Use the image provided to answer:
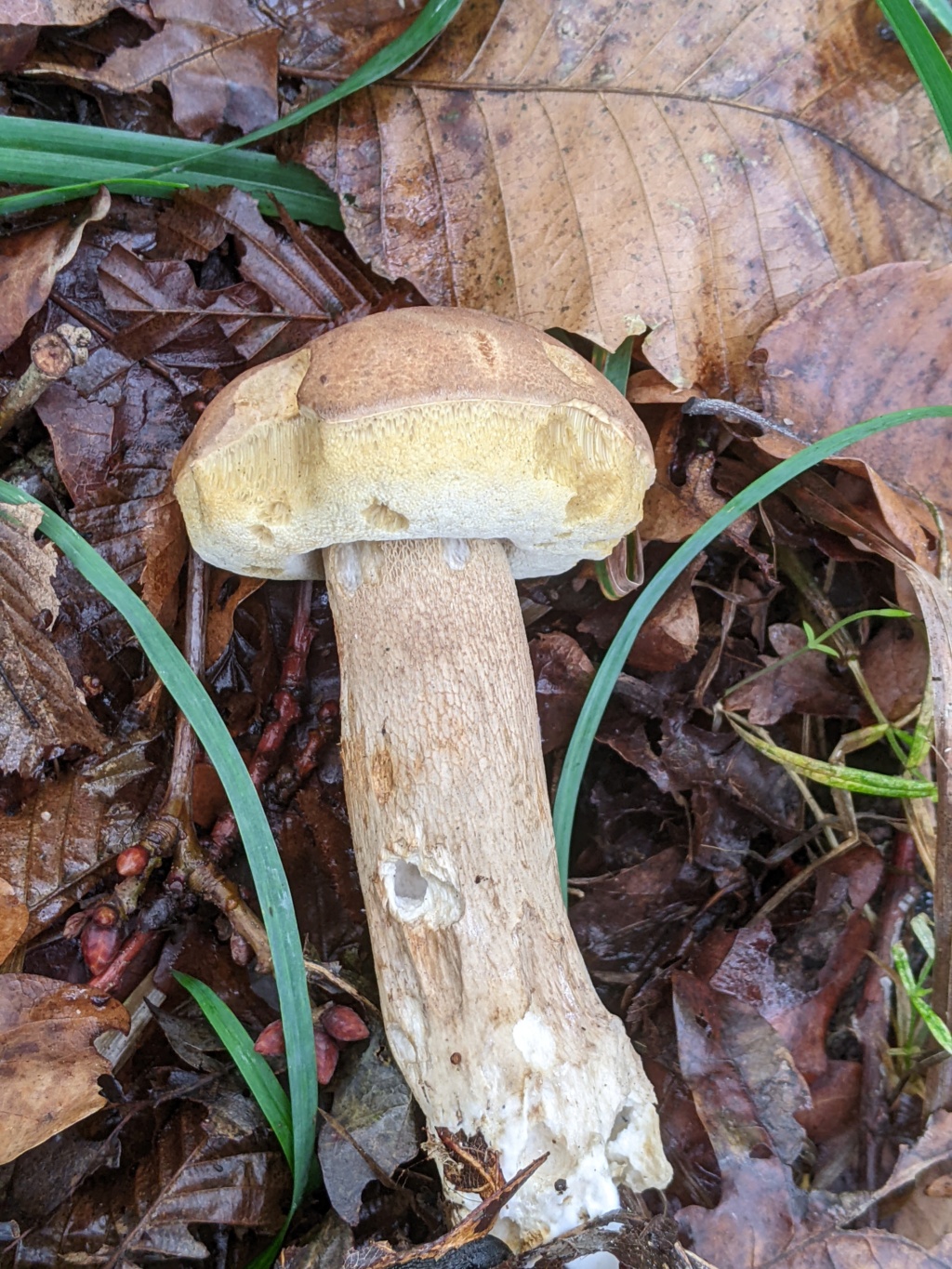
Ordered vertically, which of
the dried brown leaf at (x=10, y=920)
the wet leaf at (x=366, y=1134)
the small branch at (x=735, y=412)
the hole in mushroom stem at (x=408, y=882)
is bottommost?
the wet leaf at (x=366, y=1134)

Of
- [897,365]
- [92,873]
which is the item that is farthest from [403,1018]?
[897,365]

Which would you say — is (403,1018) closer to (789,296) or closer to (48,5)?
(789,296)

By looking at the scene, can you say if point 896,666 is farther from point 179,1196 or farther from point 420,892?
point 179,1196

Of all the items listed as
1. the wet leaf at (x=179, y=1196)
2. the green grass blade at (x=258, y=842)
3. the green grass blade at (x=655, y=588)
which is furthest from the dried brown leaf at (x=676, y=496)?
the wet leaf at (x=179, y=1196)

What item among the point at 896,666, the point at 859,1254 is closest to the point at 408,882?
the point at 859,1254

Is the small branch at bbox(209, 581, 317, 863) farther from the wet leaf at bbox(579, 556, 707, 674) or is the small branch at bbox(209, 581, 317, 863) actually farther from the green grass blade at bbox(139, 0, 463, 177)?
the green grass blade at bbox(139, 0, 463, 177)

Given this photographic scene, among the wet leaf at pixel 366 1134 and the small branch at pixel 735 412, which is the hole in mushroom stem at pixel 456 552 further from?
the wet leaf at pixel 366 1134
